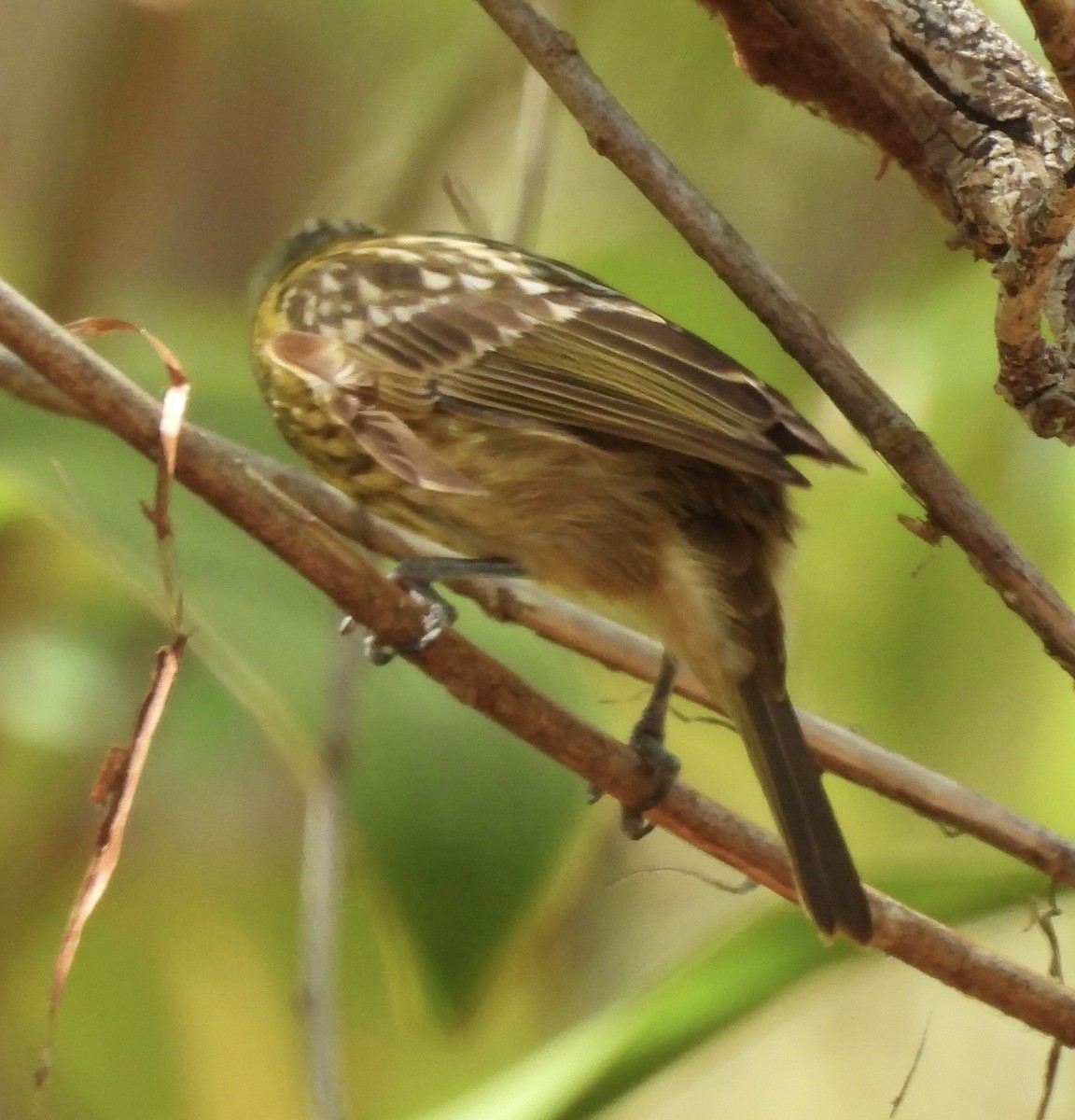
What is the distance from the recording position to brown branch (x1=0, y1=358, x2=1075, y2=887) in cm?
101

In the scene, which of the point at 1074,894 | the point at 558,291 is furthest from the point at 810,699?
the point at 558,291

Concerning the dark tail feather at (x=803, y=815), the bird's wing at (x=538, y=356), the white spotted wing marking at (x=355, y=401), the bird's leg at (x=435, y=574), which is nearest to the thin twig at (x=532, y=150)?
the bird's wing at (x=538, y=356)

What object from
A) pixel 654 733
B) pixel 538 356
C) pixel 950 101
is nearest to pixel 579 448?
pixel 538 356

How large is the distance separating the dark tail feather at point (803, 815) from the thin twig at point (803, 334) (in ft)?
0.60

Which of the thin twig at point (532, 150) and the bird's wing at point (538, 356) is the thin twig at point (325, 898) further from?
the thin twig at point (532, 150)

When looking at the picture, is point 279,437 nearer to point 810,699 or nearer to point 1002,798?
point 810,699

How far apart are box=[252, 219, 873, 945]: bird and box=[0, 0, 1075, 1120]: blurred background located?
11 centimetres

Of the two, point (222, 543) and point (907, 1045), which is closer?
point (222, 543)

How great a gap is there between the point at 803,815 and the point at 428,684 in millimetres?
339

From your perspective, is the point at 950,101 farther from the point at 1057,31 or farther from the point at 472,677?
the point at 472,677

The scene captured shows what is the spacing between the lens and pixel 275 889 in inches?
72.6

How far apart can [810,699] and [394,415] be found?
751 mm

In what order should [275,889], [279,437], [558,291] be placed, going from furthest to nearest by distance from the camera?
[275,889], [279,437], [558,291]

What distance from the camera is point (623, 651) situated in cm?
115
